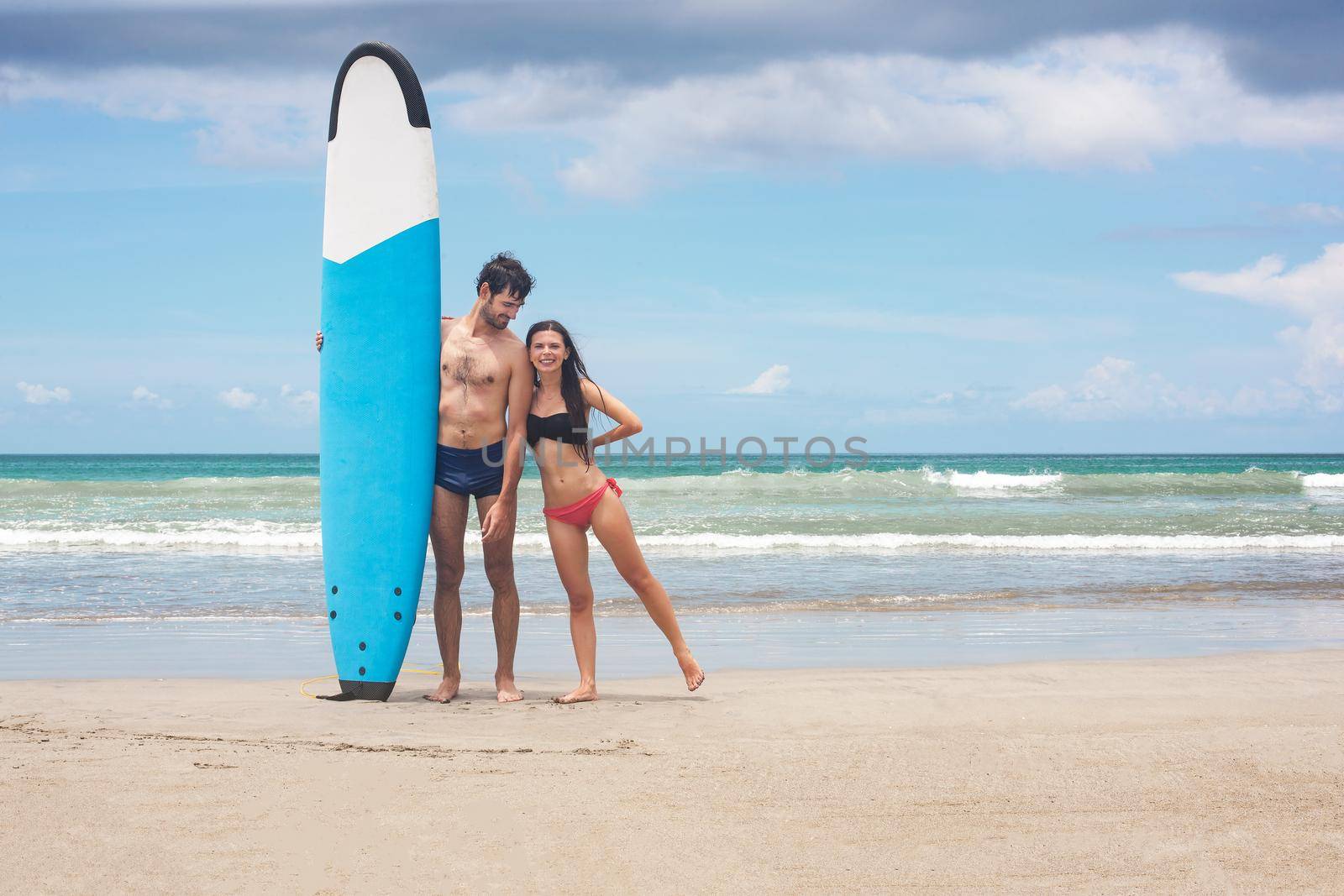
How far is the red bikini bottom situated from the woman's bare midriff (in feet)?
0.06

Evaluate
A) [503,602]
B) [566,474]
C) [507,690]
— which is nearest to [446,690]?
[507,690]

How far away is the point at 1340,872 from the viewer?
2.45 m

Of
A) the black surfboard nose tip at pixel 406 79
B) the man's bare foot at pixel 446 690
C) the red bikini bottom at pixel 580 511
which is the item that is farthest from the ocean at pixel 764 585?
the black surfboard nose tip at pixel 406 79

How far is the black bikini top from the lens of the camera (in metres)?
4.23

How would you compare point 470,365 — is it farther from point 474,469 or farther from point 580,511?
point 580,511

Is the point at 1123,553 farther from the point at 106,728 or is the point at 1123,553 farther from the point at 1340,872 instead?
the point at 106,728

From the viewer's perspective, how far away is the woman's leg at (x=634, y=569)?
14.0ft

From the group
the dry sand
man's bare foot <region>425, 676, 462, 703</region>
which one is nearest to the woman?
the dry sand

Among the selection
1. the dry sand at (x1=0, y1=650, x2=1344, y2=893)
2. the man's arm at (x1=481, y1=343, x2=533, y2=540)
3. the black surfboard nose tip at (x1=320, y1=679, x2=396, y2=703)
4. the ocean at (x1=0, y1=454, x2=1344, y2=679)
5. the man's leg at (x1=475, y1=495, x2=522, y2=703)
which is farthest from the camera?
the ocean at (x1=0, y1=454, x2=1344, y2=679)

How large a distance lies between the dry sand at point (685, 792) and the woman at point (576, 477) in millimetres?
381

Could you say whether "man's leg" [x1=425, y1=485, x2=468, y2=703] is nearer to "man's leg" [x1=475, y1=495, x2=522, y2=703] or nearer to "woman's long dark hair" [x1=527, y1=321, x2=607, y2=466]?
"man's leg" [x1=475, y1=495, x2=522, y2=703]

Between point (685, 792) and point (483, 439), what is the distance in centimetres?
194

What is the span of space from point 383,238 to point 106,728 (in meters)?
2.22

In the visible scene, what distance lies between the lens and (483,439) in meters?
4.39
